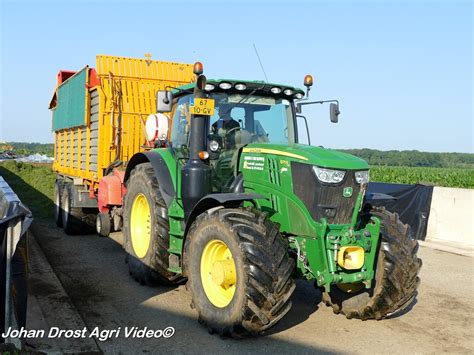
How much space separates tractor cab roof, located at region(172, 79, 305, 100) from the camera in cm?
598

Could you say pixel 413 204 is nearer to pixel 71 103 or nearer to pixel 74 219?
pixel 74 219

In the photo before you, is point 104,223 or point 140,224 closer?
point 140,224

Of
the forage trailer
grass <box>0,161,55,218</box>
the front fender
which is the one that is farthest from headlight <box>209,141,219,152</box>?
grass <box>0,161,55,218</box>

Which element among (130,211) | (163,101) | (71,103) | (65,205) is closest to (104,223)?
Result: (130,211)

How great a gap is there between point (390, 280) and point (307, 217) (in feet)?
3.55

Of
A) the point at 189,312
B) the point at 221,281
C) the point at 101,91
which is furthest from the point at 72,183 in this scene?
the point at 221,281

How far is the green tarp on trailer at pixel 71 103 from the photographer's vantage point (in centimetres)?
979

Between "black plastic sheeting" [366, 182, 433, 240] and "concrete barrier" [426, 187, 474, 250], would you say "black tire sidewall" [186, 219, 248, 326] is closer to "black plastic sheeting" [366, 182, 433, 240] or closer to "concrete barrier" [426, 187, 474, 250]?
"black plastic sheeting" [366, 182, 433, 240]

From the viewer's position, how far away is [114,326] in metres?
5.23

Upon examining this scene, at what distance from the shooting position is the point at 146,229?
719 centimetres

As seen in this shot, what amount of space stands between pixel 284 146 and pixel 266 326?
1.85m

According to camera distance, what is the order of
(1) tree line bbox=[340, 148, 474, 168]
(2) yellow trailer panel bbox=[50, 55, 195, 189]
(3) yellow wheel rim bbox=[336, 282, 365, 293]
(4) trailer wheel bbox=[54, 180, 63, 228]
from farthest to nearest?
(1) tree line bbox=[340, 148, 474, 168]
(4) trailer wheel bbox=[54, 180, 63, 228]
(2) yellow trailer panel bbox=[50, 55, 195, 189]
(3) yellow wheel rim bbox=[336, 282, 365, 293]

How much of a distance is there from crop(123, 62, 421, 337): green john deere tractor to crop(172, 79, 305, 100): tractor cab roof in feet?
0.05

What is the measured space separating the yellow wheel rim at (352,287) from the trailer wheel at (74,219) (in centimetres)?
601
